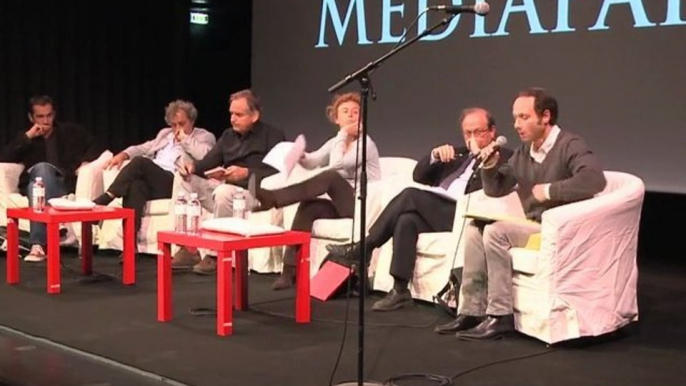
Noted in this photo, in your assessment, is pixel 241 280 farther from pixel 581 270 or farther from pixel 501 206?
pixel 581 270

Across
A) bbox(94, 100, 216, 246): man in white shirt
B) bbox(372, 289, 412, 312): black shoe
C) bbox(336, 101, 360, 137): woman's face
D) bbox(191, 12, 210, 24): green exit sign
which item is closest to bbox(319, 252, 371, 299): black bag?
bbox(372, 289, 412, 312): black shoe

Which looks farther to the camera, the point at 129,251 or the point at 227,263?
the point at 129,251

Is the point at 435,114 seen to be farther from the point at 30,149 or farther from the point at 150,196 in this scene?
the point at 30,149

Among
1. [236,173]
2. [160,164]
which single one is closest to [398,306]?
[236,173]

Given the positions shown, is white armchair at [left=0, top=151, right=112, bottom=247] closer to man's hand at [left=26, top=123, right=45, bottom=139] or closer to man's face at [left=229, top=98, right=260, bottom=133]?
man's hand at [left=26, top=123, right=45, bottom=139]

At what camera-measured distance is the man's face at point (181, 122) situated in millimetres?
5648

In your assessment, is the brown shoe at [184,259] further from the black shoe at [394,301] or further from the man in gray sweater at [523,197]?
the man in gray sweater at [523,197]

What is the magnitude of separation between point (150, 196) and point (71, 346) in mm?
2143

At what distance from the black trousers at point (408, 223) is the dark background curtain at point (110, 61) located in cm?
398

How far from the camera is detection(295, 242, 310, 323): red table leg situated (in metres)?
3.90

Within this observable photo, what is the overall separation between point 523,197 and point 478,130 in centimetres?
49

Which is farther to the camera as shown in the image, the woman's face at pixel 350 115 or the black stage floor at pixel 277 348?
the woman's face at pixel 350 115

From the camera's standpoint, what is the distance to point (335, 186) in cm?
467

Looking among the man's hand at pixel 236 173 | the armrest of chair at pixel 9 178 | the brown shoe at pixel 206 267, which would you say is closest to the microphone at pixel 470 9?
the man's hand at pixel 236 173
